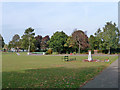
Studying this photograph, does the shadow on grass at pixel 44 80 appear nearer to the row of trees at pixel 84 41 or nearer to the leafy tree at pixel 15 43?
the row of trees at pixel 84 41

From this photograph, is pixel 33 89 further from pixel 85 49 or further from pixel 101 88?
pixel 85 49

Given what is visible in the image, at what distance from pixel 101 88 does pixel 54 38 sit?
52.0 meters

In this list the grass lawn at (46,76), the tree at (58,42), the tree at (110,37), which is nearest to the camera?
the grass lawn at (46,76)

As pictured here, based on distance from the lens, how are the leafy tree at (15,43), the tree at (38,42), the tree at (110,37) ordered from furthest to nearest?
the leafy tree at (15,43) < the tree at (38,42) < the tree at (110,37)

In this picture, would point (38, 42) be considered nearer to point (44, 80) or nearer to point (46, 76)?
point (46, 76)

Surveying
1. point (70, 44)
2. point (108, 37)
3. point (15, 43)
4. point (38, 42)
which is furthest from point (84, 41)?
point (15, 43)

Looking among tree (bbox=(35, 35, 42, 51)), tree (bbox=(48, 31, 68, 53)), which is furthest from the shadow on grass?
tree (bbox=(35, 35, 42, 51))

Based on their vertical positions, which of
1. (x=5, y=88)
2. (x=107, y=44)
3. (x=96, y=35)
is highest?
(x=96, y=35)

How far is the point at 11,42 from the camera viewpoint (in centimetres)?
8931

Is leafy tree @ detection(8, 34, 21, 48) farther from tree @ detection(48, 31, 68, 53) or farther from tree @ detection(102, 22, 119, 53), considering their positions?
tree @ detection(102, 22, 119, 53)

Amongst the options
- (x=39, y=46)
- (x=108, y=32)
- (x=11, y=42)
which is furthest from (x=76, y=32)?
(x=11, y=42)

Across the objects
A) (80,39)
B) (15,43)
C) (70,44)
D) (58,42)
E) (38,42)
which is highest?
(80,39)

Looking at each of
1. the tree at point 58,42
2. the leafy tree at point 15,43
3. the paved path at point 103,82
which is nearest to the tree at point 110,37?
the tree at point 58,42

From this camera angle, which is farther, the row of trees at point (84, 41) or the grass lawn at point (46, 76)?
the row of trees at point (84, 41)
